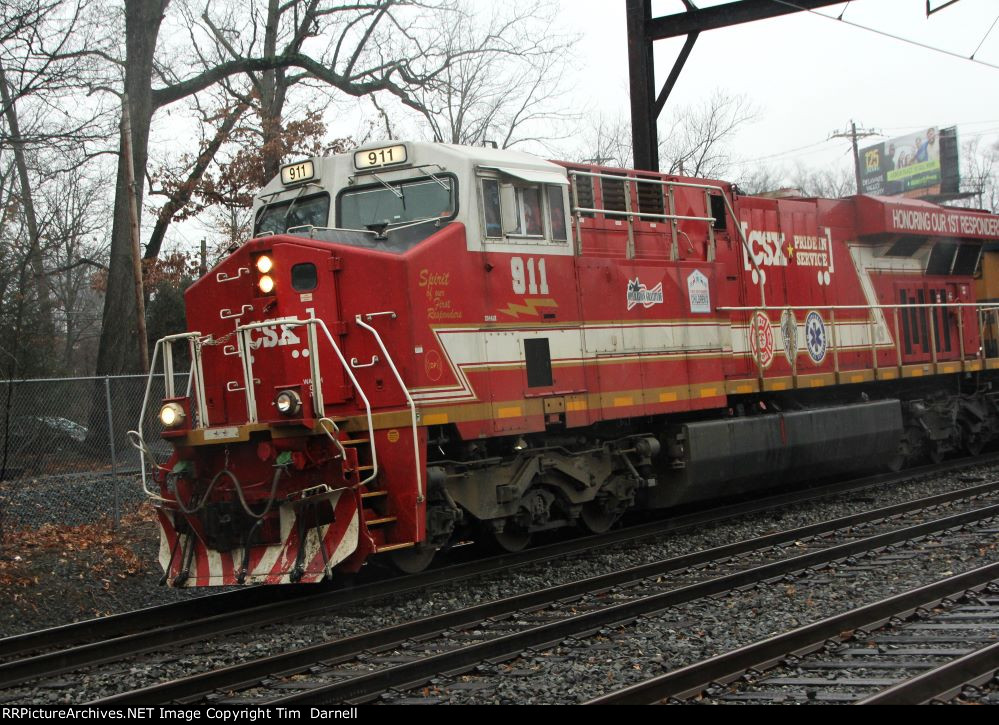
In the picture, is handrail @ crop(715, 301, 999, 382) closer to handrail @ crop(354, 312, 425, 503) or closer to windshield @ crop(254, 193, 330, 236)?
windshield @ crop(254, 193, 330, 236)

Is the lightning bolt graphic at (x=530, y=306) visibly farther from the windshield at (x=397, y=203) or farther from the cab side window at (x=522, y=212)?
the windshield at (x=397, y=203)

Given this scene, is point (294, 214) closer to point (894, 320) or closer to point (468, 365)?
point (468, 365)

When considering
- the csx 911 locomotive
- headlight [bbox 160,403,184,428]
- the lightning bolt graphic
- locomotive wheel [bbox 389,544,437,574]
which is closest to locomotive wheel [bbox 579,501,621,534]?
the csx 911 locomotive

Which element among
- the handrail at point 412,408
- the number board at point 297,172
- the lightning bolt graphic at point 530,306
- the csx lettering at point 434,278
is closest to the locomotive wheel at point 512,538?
the handrail at point 412,408

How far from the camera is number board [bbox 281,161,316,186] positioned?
9609mm

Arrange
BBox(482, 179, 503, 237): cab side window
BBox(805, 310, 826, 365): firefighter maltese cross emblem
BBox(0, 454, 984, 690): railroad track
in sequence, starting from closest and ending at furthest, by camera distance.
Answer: BBox(0, 454, 984, 690): railroad track → BBox(482, 179, 503, 237): cab side window → BBox(805, 310, 826, 365): firefighter maltese cross emblem

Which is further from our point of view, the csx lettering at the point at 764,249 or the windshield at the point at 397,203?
the csx lettering at the point at 764,249

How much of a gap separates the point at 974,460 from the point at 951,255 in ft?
11.1

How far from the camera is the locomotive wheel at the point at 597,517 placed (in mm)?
10891

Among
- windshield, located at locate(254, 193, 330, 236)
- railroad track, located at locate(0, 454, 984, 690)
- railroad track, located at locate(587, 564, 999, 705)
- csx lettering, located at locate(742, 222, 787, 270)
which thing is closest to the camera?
railroad track, located at locate(587, 564, 999, 705)

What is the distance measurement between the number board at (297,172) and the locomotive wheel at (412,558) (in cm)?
365

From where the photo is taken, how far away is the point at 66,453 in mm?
13602

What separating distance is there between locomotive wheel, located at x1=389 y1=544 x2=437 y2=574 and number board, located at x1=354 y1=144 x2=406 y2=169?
3497mm

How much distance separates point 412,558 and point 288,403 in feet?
6.47
